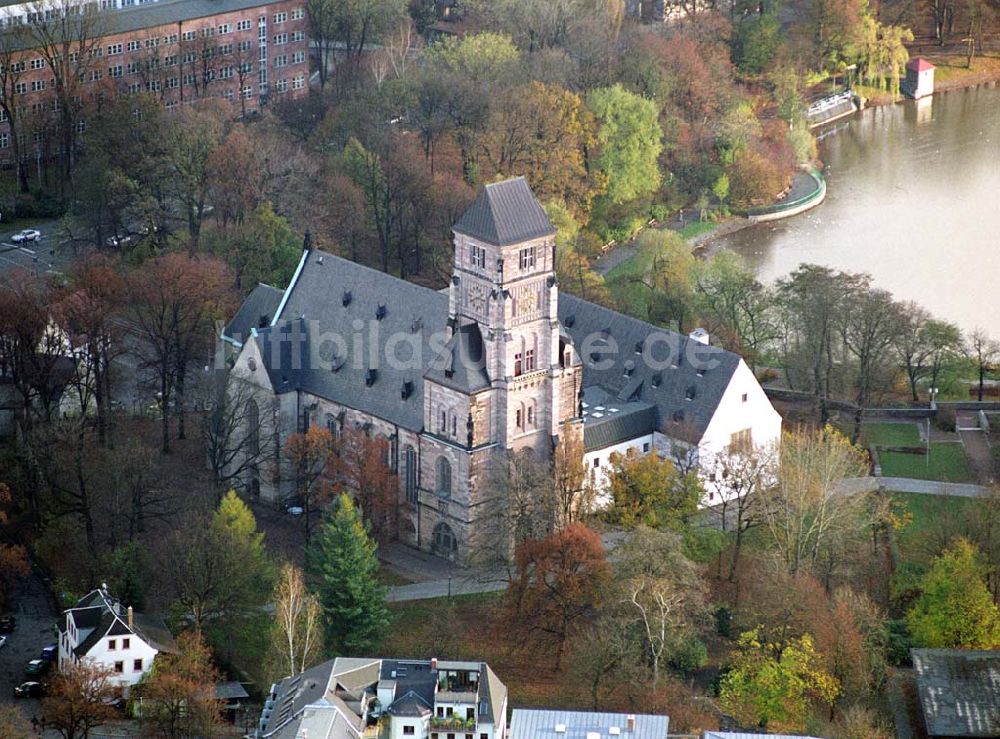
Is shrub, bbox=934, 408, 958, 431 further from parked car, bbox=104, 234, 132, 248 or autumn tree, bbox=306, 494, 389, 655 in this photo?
parked car, bbox=104, 234, 132, 248

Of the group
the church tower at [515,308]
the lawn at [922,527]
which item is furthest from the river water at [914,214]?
the church tower at [515,308]

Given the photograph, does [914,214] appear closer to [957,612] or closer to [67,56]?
[67,56]

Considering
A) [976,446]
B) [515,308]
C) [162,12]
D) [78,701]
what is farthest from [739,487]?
[162,12]

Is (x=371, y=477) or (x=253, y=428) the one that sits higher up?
(x=371, y=477)

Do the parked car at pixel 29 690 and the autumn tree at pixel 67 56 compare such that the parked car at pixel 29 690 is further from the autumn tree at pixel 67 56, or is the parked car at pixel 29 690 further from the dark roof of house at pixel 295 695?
the autumn tree at pixel 67 56

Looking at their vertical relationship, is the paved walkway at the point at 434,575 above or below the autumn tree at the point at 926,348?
below

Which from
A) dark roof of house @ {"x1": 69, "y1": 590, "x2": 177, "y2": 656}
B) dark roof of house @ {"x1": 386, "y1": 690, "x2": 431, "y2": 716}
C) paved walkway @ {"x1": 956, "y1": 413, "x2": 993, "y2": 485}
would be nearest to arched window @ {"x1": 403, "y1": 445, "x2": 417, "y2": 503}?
dark roof of house @ {"x1": 69, "y1": 590, "x2": 177, "y2": 656}

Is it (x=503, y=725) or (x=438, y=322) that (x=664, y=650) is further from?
(x=438, y=322)
